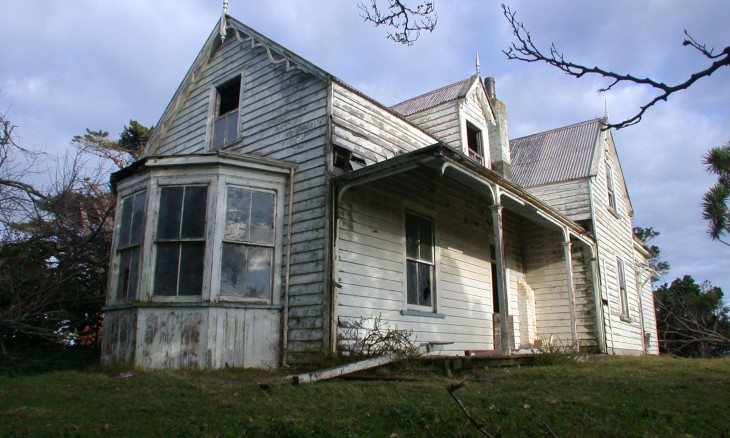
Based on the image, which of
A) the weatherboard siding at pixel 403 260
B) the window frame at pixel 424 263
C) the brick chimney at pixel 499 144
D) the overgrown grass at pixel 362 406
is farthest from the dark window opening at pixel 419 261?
the brick chimney at pixel 499 144

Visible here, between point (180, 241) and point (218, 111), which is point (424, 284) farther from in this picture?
point (218, 111)

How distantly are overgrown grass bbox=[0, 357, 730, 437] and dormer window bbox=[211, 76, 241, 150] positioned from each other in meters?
5.63

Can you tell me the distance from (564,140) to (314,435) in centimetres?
1592

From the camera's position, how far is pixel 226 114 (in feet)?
39.1

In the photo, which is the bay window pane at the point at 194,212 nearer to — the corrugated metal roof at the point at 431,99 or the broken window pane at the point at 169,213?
the broken window pane at the point at 169,213

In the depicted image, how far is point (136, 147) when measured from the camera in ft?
78.2

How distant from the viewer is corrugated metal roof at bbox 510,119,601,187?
1611cm

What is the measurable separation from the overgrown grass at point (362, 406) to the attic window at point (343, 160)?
384cm

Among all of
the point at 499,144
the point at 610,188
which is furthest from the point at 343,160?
the point at 610,188

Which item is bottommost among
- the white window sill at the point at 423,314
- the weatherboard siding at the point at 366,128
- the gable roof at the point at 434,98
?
the white window sill at the point at 423,314

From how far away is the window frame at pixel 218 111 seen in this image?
1148 centimetres

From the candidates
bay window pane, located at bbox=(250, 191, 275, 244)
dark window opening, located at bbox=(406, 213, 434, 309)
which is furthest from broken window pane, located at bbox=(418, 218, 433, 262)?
bay window pane, located at bbox=(250, 191, 275, 244)

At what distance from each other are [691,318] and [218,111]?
24.2 metres

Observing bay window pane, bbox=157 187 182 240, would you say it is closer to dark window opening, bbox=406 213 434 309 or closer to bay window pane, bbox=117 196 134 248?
bay window pane, bbox=117 196 134 248
